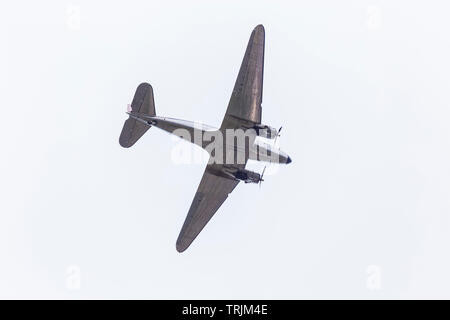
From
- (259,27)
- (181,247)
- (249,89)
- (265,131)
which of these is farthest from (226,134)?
(181,247)

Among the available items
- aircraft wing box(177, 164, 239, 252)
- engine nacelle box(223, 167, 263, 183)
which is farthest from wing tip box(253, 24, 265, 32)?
aircraft wing box(177, 164, 239, 252)

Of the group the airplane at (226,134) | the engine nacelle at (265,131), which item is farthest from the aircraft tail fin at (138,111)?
the engine nacelle at (265,131)

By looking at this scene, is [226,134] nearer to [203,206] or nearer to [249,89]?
[249,89]

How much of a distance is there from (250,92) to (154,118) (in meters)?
7.34

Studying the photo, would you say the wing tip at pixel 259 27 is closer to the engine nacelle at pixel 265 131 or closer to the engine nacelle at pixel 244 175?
the engine nacelle at pixel 265 131

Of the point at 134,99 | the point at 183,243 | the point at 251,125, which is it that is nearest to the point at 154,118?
the point at 134,99

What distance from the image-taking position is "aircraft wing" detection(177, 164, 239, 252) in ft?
177

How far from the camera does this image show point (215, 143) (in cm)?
5100

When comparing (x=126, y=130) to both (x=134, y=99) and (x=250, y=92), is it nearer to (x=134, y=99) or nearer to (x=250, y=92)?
(x=134, y=99)

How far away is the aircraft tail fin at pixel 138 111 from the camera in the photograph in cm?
5159

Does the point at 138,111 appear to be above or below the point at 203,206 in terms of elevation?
above

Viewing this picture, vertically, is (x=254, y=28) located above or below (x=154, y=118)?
above

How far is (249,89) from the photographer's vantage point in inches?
1932

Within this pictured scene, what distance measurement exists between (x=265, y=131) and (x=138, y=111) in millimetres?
9611
